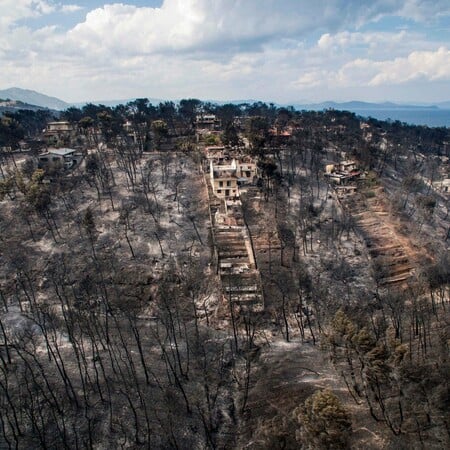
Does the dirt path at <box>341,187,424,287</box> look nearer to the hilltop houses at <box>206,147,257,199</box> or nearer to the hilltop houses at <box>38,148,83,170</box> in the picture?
the hilltop houses at <box>206,147,257,199</box>

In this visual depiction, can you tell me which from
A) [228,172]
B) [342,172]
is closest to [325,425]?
[228,172]

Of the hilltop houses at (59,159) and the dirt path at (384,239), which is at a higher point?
the hilltop houses at (59,159)

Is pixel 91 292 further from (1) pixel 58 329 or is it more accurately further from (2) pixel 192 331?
(2) pixel 192 331

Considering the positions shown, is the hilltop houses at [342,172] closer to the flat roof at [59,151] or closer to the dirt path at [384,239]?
the dirt path at [384,239]

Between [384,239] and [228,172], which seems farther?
[228,172]

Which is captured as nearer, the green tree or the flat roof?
the green tree

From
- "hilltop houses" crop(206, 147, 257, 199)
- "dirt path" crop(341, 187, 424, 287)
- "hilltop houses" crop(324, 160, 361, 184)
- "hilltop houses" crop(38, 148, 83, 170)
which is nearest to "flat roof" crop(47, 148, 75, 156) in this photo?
"hilltop houses" crop(38, 148, 83, 170)

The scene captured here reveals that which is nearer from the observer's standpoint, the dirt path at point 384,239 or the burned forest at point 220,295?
the burned forest at point 220,295

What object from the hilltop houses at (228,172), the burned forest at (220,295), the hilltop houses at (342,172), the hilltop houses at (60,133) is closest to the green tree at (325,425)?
the burned forest at (220,295)

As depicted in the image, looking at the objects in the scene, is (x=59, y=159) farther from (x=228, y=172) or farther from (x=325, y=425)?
(x=325, y=425)

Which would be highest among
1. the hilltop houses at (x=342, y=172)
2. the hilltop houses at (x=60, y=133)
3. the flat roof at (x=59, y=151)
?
the hilltop houses at (x=60, y=133)
